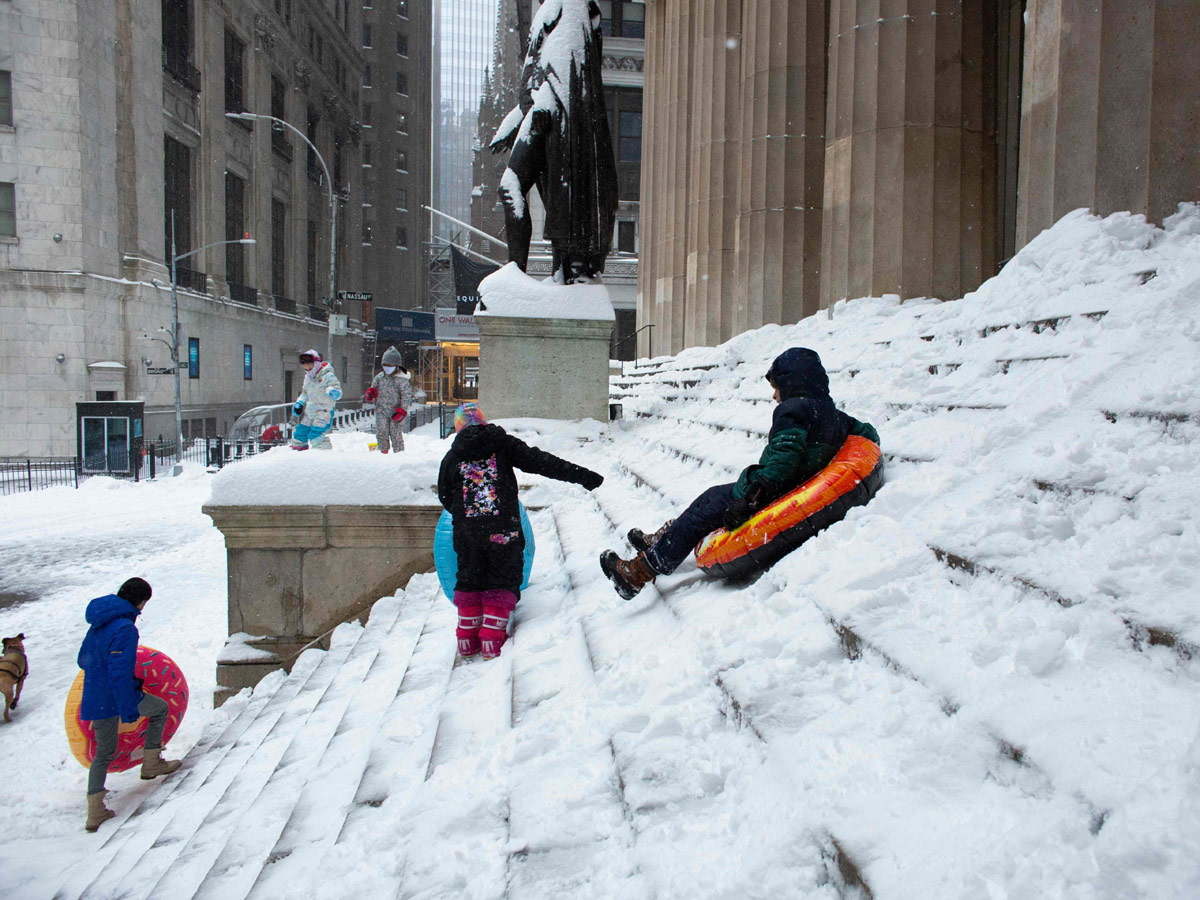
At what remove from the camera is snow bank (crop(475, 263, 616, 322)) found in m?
9.24

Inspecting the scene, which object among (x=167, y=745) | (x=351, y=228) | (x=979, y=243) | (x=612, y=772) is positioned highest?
(x=351, y=228)

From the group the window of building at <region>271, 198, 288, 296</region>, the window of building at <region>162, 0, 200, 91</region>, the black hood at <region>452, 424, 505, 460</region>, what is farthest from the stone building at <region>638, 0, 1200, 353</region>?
the window of building at <region>271, 198, 288, 296</region>

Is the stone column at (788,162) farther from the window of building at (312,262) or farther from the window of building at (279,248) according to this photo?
the window of building at (312,262)

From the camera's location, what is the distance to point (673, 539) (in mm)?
3895

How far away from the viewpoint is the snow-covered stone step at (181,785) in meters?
3.44

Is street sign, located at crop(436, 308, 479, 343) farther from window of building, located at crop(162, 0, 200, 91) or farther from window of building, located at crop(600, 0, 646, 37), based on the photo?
window of building, located at crop(600, 0, 646, 37)

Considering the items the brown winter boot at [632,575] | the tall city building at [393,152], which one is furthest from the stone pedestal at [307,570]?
the tall city building at [393,152]

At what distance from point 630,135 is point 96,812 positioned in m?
31.4

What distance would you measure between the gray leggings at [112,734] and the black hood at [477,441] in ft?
9.75

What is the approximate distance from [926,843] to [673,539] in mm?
2212

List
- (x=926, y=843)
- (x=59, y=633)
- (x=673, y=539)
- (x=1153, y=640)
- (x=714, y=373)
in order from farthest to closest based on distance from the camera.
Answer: (x=714, y=373), (x=59, y=633), (x=673, y=539), (x=1153, y=640), (x=926, y=843)

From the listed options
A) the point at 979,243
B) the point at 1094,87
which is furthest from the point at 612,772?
the point at 979,243

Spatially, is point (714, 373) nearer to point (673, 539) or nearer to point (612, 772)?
point (673, 539)

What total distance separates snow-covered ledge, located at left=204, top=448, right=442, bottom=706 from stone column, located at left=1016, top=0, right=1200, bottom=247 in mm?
5245
